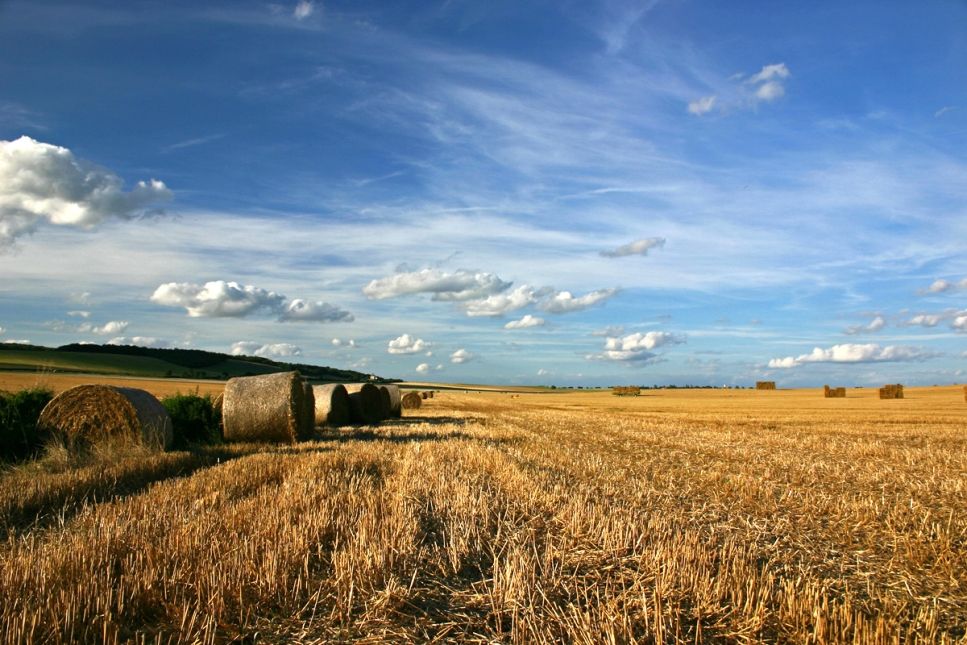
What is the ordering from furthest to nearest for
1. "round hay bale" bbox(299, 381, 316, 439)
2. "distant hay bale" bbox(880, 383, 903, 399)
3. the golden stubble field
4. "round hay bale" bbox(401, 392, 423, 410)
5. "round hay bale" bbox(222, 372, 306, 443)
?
"distant hay bale" bbox(880, 383, 903, 399), "round hay bale" bbox(401, 392, 423, 410), "round hay bale" bbox(299, 381, 316, 439), "round hay bale" bbox(222, 372, 306, 443), the golden stubble field

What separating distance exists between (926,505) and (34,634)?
8220 millimetres

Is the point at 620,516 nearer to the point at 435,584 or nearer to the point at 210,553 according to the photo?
the point at 435,584

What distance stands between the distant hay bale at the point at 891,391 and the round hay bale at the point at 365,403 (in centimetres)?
4075

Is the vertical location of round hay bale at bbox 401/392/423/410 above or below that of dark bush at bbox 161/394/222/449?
below

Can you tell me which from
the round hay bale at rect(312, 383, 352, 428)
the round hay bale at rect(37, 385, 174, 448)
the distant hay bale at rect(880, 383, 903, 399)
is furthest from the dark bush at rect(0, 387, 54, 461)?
the distant hay bale at rect(880, 383, 903, 399)

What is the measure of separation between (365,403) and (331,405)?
2515 mm

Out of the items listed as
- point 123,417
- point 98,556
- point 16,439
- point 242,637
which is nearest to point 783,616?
point 242,637

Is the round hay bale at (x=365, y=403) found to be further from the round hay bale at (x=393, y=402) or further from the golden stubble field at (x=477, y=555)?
the golden stubble field at (x=477, y=555)

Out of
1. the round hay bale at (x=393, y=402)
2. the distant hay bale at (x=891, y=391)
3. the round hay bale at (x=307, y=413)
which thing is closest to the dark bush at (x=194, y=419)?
the round hay bale at (x=307, y=413)

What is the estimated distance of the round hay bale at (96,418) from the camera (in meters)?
11.1

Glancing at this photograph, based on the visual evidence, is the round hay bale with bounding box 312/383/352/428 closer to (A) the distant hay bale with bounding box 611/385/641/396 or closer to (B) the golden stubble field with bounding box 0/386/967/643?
(B) the golden stubble field with bounding box 0/386/967/643

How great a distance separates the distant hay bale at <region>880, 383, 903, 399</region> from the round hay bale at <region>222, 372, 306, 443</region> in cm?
4666

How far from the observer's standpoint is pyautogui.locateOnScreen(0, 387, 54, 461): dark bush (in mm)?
10594

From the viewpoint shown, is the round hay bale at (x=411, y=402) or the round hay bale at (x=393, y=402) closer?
the round hay bale at (x=393, y=402)
